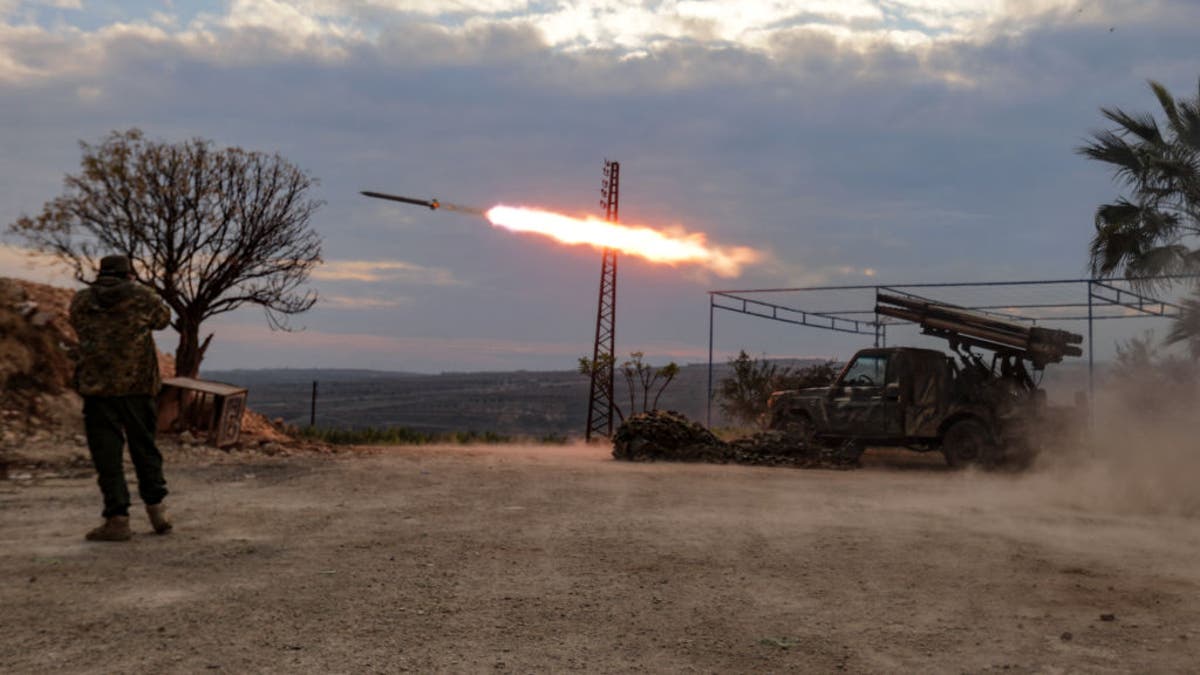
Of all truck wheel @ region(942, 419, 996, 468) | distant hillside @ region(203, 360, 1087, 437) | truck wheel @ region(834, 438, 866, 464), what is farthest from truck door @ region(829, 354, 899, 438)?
distant hillside @ region(203, 360, 1087, 437)

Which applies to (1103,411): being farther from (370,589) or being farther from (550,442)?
(370,589)

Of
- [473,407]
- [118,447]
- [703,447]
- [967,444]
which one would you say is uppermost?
[118,447]

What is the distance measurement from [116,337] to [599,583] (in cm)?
459

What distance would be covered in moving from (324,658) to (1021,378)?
43.1 feet

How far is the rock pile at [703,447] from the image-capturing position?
1539 centimetres

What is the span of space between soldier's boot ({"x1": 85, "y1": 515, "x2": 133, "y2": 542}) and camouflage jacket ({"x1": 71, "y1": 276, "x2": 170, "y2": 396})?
3.39 ft

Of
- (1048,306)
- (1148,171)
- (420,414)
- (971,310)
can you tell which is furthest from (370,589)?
(420,414)

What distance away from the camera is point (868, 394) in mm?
15391

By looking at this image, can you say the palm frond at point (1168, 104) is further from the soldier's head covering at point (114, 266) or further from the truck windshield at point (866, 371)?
the soldier's head covering at point (114, 266)

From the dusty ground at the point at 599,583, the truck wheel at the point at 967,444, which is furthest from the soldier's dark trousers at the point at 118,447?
the truck wheel at the point at 967,444

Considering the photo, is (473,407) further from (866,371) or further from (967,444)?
(967,444)

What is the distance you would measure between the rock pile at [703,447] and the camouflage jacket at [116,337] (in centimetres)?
984

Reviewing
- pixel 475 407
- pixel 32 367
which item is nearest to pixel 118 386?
pixel 32 367

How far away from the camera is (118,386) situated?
24.3ft
